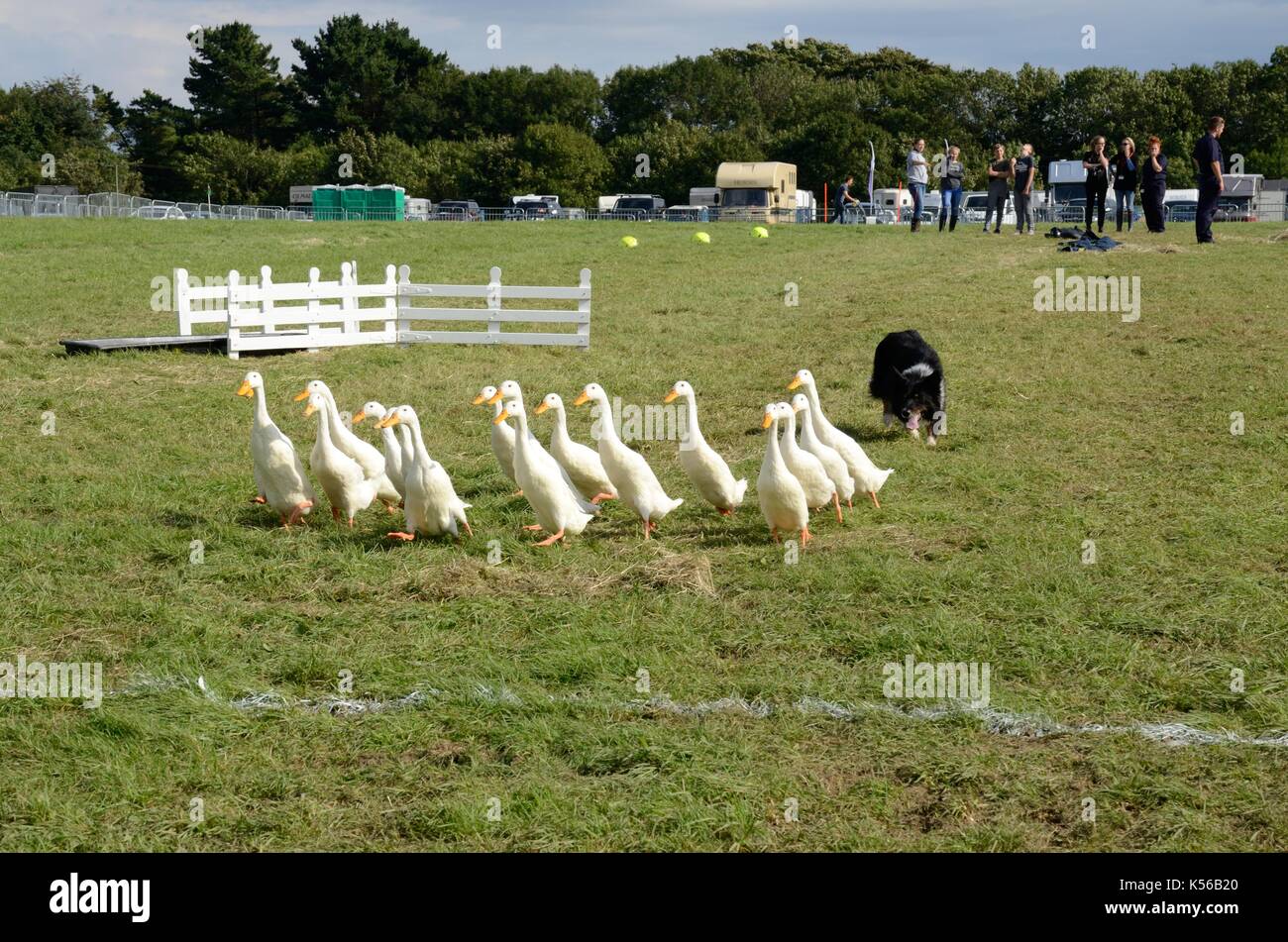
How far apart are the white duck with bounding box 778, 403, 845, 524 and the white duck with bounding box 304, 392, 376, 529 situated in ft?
9.11

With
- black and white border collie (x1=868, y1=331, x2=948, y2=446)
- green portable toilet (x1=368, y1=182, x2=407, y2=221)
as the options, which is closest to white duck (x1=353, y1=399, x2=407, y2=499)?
black and white border collie (x1=868, y1=331, x2=948, y2=446)

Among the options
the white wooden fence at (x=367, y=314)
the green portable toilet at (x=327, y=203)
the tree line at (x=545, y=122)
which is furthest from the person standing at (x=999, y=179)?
the tree line at (x=545, y=122)

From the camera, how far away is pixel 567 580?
7039 mm

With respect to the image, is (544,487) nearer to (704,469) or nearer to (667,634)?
(704,469)

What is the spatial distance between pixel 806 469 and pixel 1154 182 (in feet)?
63.8

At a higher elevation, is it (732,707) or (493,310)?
(493,310)

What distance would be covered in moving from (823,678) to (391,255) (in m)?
21.9

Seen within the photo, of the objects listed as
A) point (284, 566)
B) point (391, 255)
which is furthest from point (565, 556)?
point (391, 255)

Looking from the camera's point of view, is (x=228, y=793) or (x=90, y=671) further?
(x=90, y=671)

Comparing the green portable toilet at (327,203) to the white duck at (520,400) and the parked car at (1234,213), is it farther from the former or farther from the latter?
the white duck at (520,400)

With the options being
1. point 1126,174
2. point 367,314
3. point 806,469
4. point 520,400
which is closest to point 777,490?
point 806,469

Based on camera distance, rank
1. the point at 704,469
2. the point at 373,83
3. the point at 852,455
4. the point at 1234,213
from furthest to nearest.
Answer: the point at 373,83
the point at 1234,213
the point at 852,455
the point at 704,469
